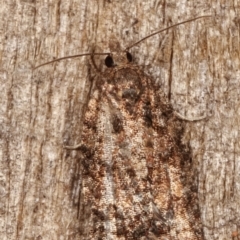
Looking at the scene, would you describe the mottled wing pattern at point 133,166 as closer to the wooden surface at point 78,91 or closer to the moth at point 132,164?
the moth at point 132,164

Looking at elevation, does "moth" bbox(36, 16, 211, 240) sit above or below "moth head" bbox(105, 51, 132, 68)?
below

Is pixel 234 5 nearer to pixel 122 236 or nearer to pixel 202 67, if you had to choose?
pixel 202 67

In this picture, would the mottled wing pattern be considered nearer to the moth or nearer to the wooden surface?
the moth

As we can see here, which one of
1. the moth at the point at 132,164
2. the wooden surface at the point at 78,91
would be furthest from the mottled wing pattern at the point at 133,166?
the wooden surface at the point at 78,91

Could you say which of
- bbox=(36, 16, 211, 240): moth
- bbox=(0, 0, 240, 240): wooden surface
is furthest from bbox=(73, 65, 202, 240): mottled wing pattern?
bbox=(0, 0, 240, 240): wooden surface

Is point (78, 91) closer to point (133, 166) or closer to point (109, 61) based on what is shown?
point (109, 61)

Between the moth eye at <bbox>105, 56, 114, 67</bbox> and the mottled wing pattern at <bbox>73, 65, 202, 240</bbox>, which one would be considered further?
the moth eye at <bbox>105, 56, 114, 67</bbox>

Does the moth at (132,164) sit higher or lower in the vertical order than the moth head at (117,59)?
lower
